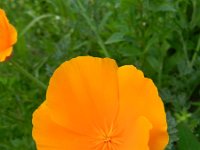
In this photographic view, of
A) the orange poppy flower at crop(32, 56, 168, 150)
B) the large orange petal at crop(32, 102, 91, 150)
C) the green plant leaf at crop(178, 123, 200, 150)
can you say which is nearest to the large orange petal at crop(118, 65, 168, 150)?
the orange poppy flower at crop(32, 56, 168, 150)

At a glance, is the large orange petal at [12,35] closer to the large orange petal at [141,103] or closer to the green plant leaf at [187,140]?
the large orange petal at [141,103]

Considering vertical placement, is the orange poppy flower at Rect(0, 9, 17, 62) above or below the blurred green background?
above

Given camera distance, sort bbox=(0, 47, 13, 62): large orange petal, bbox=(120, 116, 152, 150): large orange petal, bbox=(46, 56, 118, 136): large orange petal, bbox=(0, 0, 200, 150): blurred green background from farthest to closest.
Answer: bbox=(0, 0, 200, 150): blurred green background, bbox=(0, 47, 13, 62): large orange petal, bbox=(46, 56, 118, 136): large orange petal, bbox=(120, 116, 152, 150): large orange petal

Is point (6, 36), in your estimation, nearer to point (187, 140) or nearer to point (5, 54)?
point (5, 54)

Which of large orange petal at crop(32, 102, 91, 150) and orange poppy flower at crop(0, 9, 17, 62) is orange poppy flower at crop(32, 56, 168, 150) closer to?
large orange petal at crop(32, 102, 91, 150)

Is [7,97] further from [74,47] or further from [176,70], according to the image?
[176,70]

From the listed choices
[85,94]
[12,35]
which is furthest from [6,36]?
[85,94]

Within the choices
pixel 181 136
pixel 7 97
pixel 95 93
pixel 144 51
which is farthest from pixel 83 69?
pixel 7 97

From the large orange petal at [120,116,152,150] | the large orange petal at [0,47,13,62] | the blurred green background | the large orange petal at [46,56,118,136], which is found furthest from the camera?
Answer: the blurred green background
